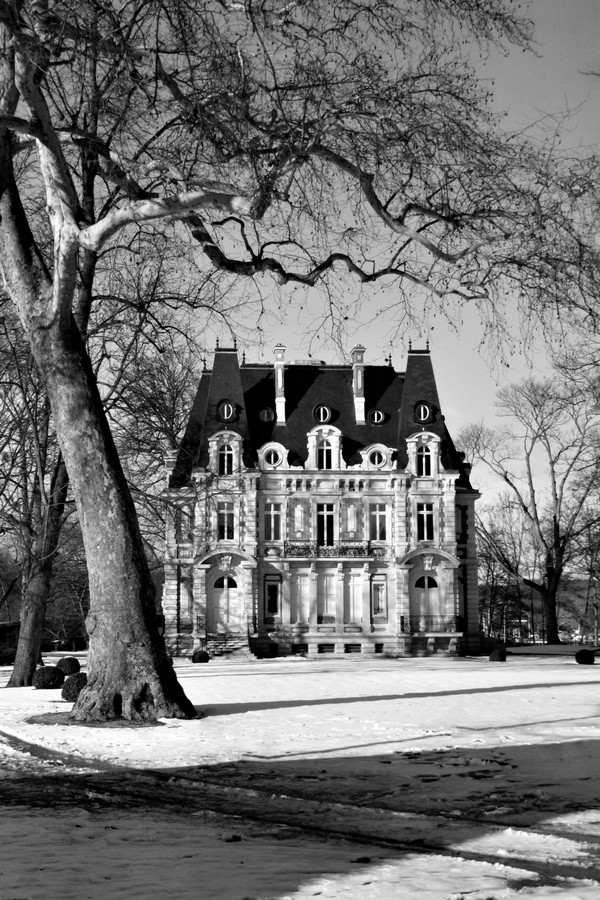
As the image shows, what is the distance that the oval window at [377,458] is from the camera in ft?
173

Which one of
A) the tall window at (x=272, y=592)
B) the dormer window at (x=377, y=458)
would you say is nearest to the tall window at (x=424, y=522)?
the dormer window at (x=377, y=458)

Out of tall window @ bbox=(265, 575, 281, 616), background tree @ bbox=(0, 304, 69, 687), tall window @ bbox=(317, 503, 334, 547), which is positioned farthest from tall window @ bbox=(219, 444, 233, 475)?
background tree @ bbox=(0, 304, 69, 687)

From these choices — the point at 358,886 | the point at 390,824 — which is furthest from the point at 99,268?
the point at 358,886

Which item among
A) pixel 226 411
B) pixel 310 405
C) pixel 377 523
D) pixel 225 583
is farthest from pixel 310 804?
Answer: pixel 310 405

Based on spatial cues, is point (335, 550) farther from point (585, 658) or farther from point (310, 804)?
point (310, 804)

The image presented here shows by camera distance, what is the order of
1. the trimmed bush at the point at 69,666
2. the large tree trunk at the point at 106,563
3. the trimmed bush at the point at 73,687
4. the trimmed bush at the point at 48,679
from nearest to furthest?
the large tree trunk at the point at 106,563 → the trimmed bush at the point at 73,687 → the trimmed bush at the point at 48,679 → the trimmed bush at the point at 69,666

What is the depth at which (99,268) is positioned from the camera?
21656 millimetres

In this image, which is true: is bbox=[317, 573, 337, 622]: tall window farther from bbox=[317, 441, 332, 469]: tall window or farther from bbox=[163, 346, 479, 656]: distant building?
bbox=[317, 441, 332, 469]: tall window

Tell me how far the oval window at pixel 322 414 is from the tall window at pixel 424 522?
6.55 m

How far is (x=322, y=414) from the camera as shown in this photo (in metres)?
53.9

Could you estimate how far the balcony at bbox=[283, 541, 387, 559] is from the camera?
51.7 m

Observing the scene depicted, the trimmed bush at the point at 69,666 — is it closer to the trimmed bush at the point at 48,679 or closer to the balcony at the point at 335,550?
the trimmed bush at the point at 48,679

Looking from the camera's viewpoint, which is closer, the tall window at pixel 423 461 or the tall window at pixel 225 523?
the tall window at pixel 225 523

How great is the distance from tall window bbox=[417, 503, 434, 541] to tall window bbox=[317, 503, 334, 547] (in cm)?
440
